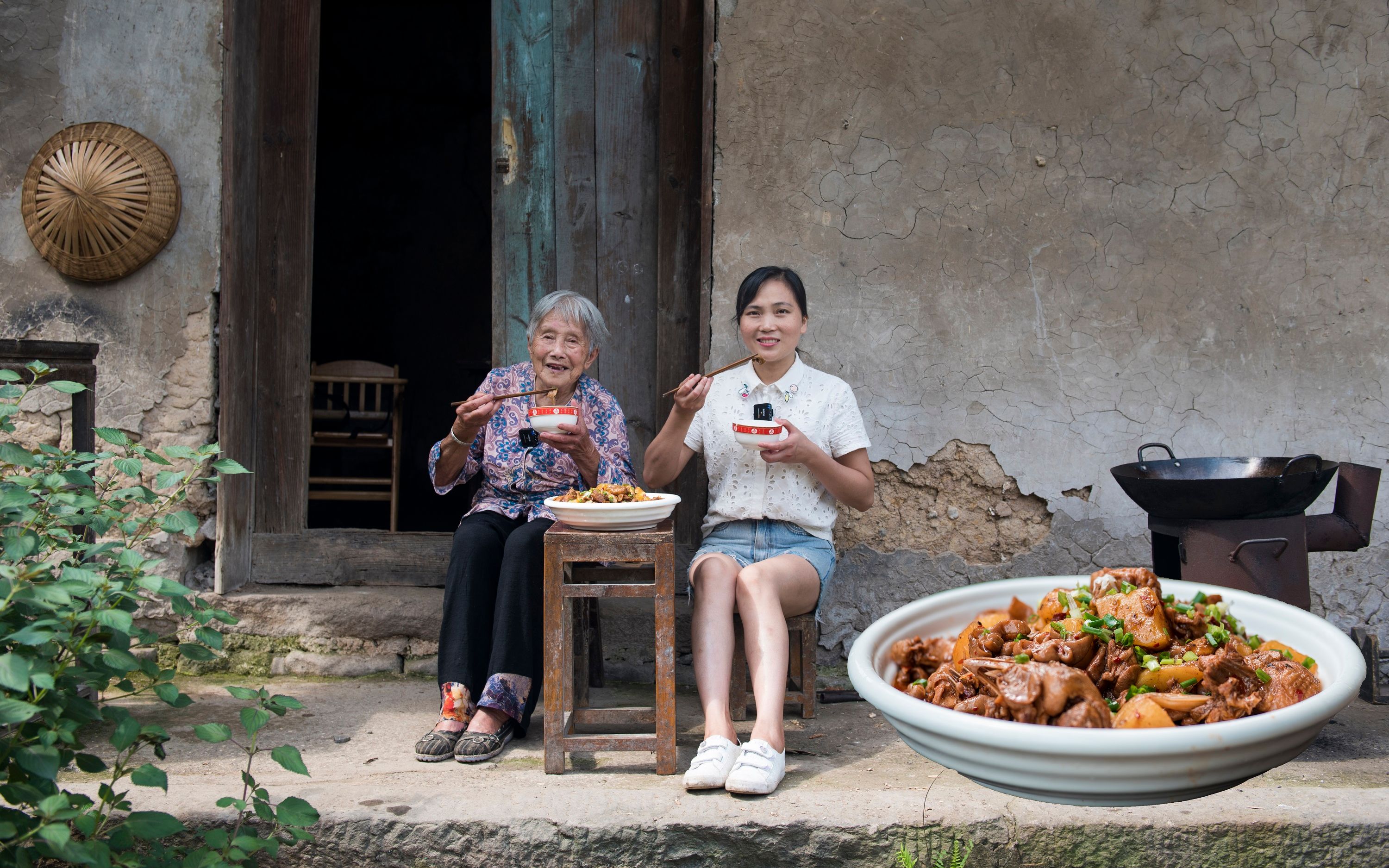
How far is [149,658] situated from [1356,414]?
4.32 m

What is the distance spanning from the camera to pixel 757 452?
299cm

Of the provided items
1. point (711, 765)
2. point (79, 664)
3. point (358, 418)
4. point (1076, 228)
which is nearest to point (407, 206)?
point (358, 418)

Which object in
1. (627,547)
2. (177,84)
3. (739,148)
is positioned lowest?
(627,547)

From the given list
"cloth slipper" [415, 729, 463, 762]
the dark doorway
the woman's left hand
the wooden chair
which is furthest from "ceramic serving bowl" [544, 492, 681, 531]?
the dark doorway

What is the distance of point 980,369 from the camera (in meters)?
3.38

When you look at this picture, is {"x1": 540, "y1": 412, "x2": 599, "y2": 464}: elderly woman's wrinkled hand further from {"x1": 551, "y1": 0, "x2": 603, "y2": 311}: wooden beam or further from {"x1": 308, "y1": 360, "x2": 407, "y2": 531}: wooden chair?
{"x1": 308, "y1": 360, "x2": 407, "y2": 531}: wooden chair

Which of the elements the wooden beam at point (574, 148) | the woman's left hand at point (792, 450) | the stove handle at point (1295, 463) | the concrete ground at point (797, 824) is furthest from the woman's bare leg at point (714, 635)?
the stove handle at point (1295, 463)

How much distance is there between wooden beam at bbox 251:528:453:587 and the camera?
3.78 metres

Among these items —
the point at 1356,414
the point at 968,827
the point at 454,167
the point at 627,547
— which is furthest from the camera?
the point at 454,167

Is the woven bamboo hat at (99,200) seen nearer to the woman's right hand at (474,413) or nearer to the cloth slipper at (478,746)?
the woman's right hand at (474,413)

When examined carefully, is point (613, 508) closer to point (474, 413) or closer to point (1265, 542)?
point (474, 413)

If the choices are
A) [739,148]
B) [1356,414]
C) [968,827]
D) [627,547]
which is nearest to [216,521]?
[627,547]

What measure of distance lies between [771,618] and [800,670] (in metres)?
0.52

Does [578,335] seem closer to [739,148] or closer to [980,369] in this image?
[739,148]
